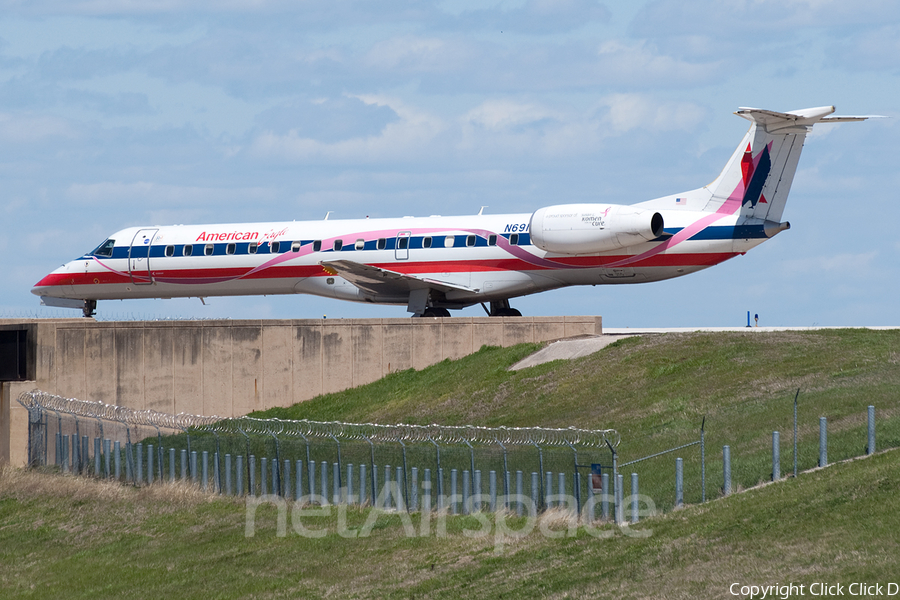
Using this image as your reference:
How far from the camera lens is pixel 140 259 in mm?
42062

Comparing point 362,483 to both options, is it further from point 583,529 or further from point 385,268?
point 385,268

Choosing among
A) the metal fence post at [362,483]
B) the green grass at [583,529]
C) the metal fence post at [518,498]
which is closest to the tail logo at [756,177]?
the green grass at [583,529]

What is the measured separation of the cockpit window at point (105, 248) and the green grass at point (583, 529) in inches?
393

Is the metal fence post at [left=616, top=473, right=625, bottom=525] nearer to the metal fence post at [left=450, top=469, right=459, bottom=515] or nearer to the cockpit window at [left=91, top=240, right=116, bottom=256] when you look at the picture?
the metal fence post at [left=450, top=469, right=459, bottom=515]

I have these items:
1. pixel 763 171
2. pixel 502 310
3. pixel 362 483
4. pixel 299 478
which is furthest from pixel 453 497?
pixel 502 310

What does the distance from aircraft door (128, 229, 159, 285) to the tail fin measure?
64.7 feet

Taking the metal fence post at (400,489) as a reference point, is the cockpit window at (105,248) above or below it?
above

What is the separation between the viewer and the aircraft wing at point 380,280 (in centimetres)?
3675

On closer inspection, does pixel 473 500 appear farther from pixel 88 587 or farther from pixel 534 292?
pixel 534 292

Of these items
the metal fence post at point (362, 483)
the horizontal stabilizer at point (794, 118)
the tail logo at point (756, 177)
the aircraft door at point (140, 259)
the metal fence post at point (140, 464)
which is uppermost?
the horizontal stabilizer at point (794, 118)

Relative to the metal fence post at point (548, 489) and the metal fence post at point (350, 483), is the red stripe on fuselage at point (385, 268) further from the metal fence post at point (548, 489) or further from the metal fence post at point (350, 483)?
the metal fence post at point (548, 489)

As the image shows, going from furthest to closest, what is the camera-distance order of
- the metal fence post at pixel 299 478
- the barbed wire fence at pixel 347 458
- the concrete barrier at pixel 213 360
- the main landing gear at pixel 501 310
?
1. the main landing gear at pixel 501 310
2. the concrete barrier at pixel 213 360
3. the metal fence post at pixel 299 478
4. the barbed wire fence at pixel 347 458

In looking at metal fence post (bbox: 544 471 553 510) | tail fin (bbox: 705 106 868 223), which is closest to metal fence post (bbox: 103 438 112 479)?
metal fence post (bbox: 544 471 553 510)

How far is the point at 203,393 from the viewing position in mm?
39750
